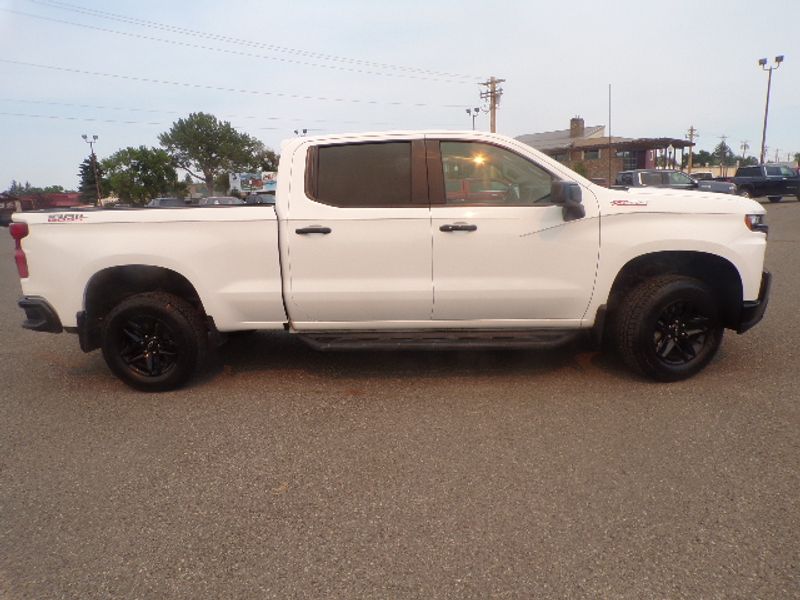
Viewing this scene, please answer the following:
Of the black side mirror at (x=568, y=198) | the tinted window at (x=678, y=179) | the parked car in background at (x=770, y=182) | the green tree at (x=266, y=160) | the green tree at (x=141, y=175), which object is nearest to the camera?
the black side mirror at (x=568, y=198)

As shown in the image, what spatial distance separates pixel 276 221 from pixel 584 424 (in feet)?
8.43

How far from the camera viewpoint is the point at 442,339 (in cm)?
421

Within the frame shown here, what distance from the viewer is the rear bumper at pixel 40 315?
4.27 meters

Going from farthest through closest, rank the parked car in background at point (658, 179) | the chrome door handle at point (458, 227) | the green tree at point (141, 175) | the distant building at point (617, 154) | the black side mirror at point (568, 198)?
the green tree at point (141, 175) → the distant building at point (617, 154) → the parked car in background at point (658, 179) → the chrome door handle at point (458, 227) → the black side mirror at point (568, 198)

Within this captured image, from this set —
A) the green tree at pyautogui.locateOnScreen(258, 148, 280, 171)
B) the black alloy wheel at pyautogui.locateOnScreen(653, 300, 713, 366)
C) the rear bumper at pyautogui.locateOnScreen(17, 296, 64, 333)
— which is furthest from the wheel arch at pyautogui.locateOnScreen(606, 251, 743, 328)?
the green tree at pyautogui.locateOnScreen(258, 148, 280, 171)

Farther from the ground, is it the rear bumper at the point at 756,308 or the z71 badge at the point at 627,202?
the z71 badge at the point at 627,202

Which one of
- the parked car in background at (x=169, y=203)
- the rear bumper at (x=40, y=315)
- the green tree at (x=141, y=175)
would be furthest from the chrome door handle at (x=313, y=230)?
the green tree at (x=141, y=175)

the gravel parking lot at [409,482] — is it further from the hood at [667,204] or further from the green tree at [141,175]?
the green tree at [141,175]

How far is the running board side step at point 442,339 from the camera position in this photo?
4.16 meters

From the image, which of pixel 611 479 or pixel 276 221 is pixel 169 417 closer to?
pixel 276 221

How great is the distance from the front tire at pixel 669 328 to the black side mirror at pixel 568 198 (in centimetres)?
80

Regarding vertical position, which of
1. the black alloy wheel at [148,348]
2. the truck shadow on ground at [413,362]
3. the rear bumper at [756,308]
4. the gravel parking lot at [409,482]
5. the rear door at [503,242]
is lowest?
the gravel parking lot at [409,482]

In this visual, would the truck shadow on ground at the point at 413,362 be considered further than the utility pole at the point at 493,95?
No

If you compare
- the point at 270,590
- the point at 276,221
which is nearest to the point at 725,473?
the point at 270,590
